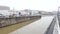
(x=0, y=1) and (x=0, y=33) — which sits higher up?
(x=0, y=1)

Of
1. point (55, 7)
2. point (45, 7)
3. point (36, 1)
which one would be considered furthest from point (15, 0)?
point (55, 7)

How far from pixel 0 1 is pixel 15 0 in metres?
0.63

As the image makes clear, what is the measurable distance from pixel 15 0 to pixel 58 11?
1.59 meters

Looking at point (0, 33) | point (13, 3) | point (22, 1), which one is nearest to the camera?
point (0, 33)

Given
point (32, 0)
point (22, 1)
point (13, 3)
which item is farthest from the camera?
point (32, 0)

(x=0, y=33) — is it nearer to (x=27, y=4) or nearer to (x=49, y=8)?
(x=27, y=4)

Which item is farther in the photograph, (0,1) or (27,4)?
(27,4)

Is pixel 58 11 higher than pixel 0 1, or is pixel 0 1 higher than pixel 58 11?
pixel 0 1

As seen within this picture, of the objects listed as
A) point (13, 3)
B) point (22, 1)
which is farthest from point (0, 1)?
point (22, 1)

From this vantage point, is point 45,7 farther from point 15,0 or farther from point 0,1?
point 0,1

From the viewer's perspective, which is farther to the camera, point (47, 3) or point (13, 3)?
point (47, 3)

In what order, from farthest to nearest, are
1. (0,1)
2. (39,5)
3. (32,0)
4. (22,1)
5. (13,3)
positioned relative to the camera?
(39,5) < (32,0) < (22,1) < (13,3) < (0,1)

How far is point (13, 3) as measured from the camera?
7.22 ft

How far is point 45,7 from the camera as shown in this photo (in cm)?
314
